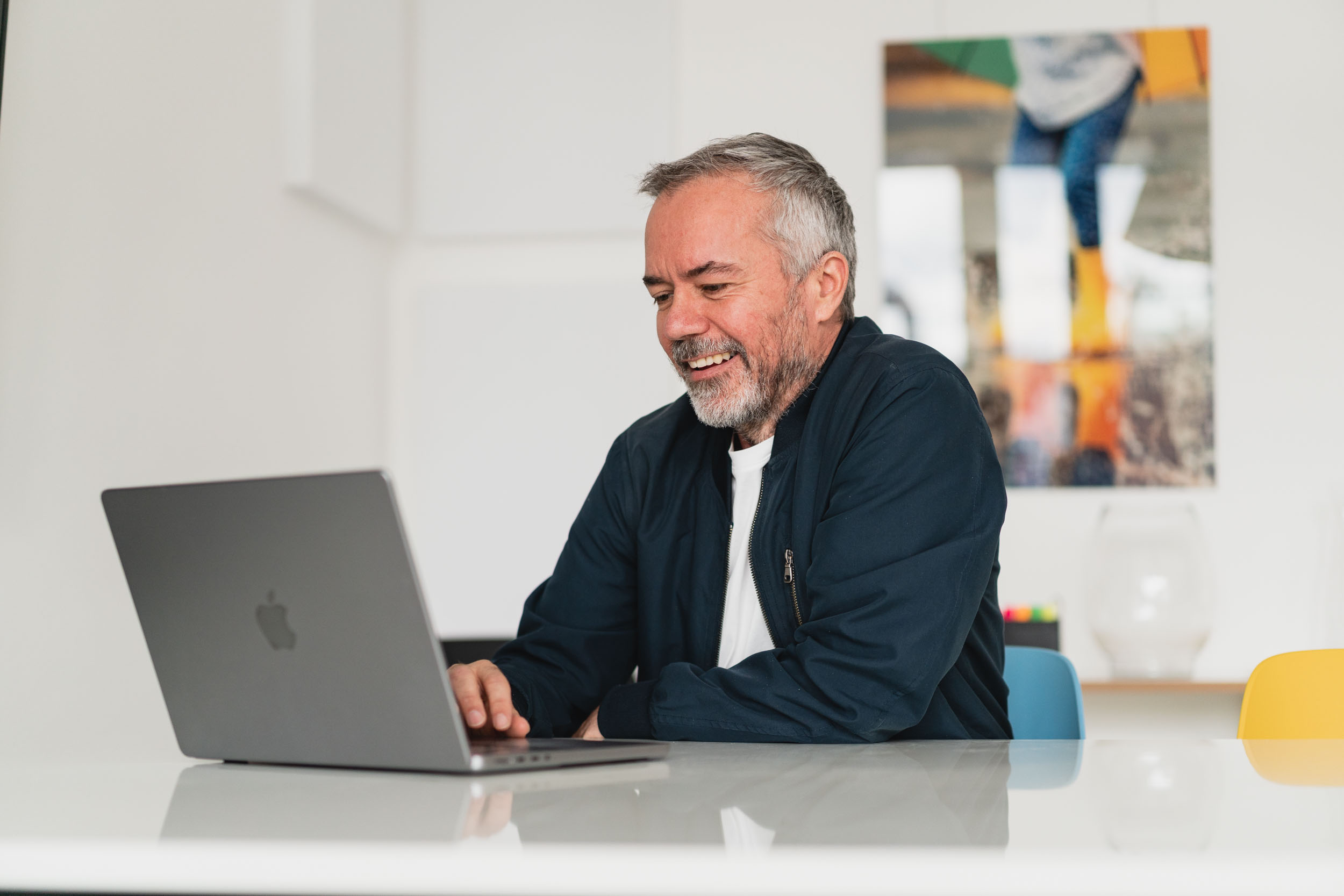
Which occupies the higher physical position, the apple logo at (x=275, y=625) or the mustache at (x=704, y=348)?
the mustache at (x=704, y=348)

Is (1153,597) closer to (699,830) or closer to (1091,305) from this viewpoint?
(1091,305)

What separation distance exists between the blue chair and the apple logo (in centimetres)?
109

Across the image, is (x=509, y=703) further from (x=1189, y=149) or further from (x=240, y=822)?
(x=1189, y=149)

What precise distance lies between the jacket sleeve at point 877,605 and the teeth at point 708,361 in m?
0.32

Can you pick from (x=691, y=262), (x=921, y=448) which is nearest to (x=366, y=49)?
(x=691, y=262)

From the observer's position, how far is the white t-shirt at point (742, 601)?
1.73m

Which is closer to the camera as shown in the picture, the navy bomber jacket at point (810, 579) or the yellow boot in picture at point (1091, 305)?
the navy bomber jacket at point (810, 579)

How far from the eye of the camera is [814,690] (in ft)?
4.50

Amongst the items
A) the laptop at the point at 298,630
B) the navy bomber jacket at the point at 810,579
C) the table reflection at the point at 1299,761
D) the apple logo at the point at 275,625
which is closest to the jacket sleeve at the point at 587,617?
the navy bomber jacket at the point at 810,579

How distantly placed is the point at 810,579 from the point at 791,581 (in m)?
0.14

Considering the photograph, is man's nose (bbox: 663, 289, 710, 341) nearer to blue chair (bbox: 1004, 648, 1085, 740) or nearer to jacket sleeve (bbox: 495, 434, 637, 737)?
jacket sleeve (bbox: 495, 434, 637, 737)

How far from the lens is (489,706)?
1.47 m

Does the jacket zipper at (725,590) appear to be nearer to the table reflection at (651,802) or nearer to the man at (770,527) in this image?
the man at (770,527)

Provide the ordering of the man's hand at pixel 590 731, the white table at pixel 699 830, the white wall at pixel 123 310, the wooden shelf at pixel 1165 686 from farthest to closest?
the wooden shelf at pixel 1165 686, the white wall at pixel 123 310, the man's hand at pixel 590 731, the white table at pixel 699 830
